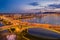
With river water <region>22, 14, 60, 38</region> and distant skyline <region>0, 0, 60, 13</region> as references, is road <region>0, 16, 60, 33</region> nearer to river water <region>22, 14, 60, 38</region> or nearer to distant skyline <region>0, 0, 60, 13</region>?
river water <region>22, 14, 60, 38</region>

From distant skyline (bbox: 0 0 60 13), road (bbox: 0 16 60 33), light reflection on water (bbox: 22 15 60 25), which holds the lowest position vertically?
road (bbox: 0 16 60 33)

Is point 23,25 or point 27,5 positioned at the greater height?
point 27,5

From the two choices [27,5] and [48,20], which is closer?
[48,20]

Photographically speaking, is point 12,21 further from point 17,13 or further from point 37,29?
point 37,29

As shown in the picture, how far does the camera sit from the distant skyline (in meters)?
2.46

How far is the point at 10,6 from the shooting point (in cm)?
258

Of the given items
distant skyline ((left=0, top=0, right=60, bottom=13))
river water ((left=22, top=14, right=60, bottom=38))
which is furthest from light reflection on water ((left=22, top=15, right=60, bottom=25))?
distant skyline ((left=0, top=0, right=60, bottom=13))

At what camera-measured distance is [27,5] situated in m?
2.54

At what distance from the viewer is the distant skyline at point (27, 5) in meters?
2.46

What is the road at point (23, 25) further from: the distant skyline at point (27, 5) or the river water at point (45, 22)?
the distant skyline at point (27, 5)

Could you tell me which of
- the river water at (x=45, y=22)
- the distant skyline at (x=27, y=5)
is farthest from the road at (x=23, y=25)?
the distant skyline at (x=27, y=5)

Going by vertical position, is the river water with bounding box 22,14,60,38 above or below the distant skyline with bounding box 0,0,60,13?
below

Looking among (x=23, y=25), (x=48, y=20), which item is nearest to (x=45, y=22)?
(x=48, y=20)

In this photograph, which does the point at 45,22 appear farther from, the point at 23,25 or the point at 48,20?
the point at 23,25
